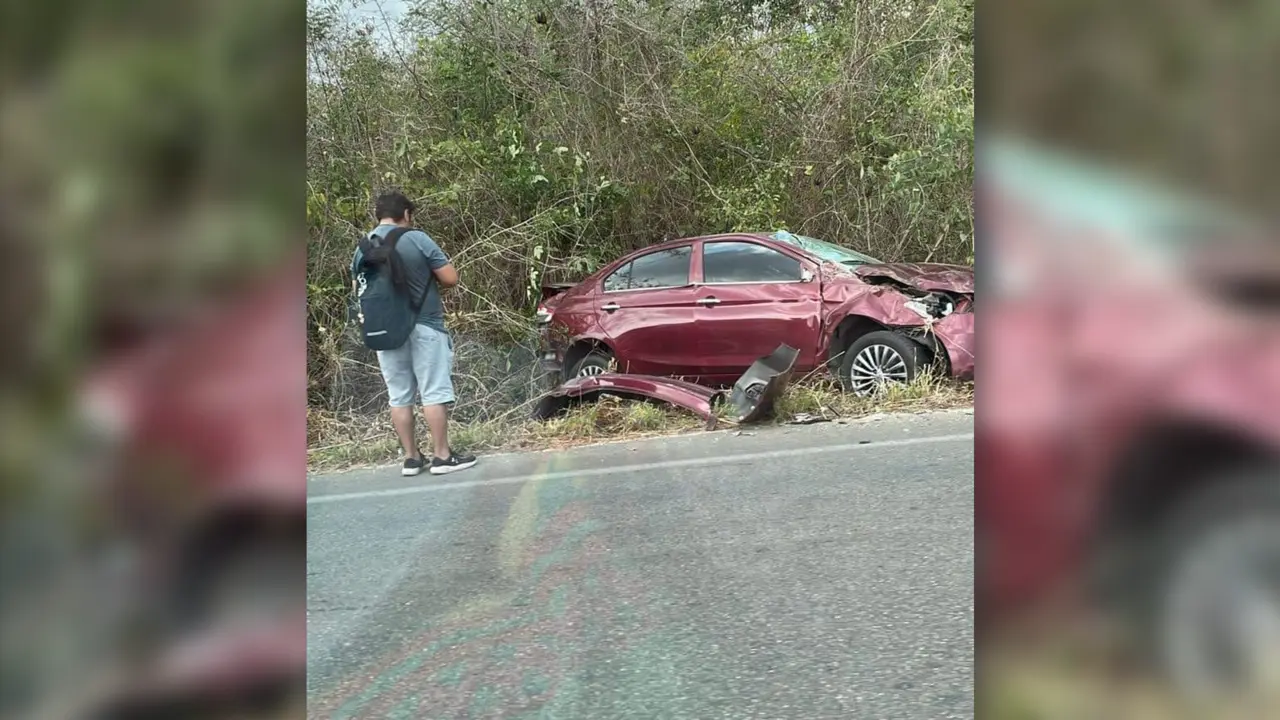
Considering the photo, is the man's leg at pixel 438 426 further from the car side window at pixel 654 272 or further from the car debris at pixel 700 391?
the car side window at pixel 654 272

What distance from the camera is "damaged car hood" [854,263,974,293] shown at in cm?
566

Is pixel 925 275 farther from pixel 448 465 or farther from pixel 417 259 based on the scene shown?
pixel 417 259

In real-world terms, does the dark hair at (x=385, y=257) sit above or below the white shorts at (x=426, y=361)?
above

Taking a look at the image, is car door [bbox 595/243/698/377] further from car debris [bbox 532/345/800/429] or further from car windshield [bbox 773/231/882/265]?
car windshield [bbox 773/231/882/265]

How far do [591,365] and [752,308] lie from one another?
1.20 meters

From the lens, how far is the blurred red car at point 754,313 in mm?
5605
